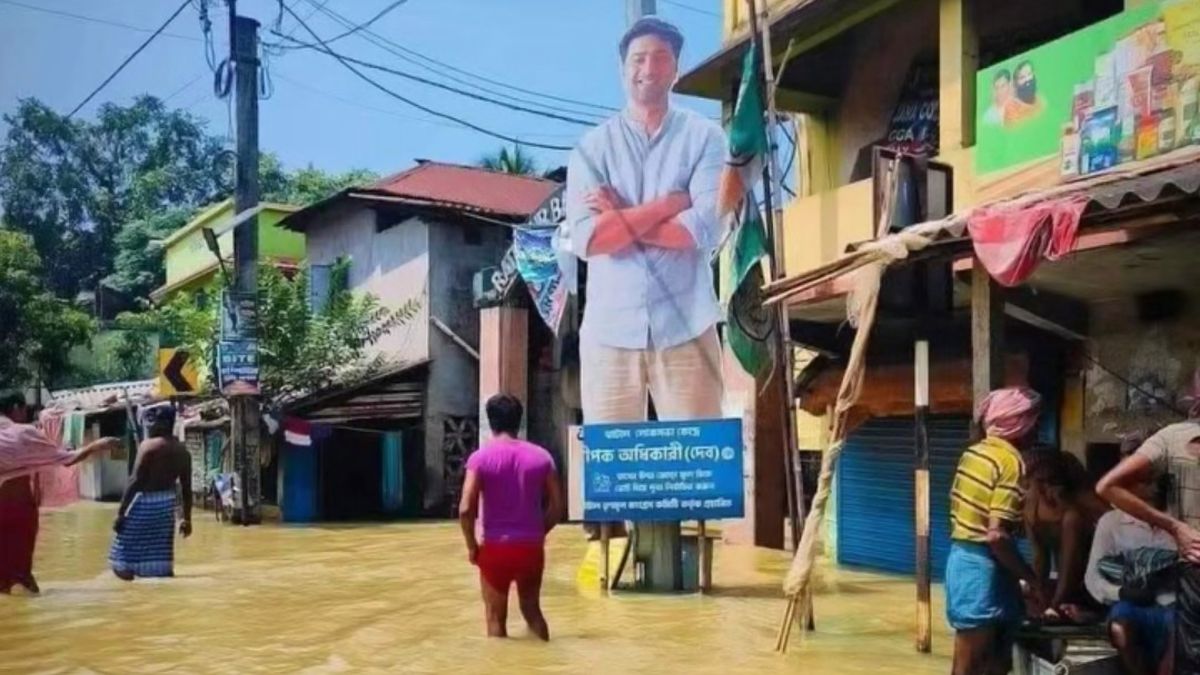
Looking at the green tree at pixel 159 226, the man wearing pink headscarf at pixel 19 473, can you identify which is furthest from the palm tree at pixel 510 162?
the man wearing pink headscarf at pixel 19 473

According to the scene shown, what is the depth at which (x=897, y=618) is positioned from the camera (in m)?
10.3

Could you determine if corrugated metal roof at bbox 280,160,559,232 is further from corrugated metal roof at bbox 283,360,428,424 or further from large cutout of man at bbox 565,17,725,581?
large cutout of man at bbox 565,17,725,581

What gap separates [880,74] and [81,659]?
1101 centimetres

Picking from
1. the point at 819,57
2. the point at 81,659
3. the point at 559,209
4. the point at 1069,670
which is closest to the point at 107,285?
the point at 559,209

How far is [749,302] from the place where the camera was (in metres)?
13.6

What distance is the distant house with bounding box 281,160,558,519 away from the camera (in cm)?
2369

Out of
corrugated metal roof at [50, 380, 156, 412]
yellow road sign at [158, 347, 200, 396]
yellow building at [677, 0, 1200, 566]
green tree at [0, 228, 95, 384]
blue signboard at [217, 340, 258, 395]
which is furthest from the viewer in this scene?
corrugated metal roof at [50, 380, 156, 412]

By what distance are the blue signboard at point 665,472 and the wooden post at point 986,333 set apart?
4064 mm

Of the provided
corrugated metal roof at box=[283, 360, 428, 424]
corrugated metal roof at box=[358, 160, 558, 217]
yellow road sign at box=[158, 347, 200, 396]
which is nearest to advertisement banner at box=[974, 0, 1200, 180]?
corrugated metal roof at box=[358, 160, 558, 217]

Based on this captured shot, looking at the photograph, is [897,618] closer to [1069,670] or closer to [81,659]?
[1069,670]

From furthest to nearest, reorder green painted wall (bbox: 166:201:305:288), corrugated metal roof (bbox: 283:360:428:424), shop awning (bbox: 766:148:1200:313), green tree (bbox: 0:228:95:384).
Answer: green painted wall (bbox: 166:201:305:288), green tree (bbox: 0:228:95:384), corrugated metal roof (bbox: 283:360:428:424), shop awning (bbox: 766:148:1200:313)

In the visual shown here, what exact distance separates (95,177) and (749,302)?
87.7ft

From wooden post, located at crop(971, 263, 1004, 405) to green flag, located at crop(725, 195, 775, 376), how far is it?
504cm

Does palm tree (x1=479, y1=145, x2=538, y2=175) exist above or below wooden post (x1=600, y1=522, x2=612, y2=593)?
above
